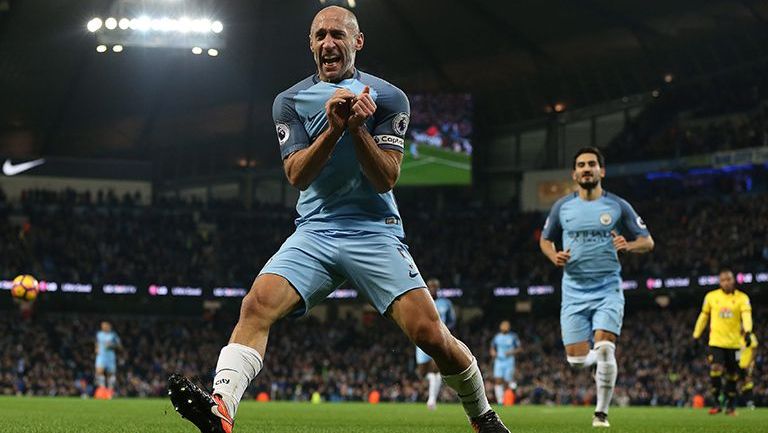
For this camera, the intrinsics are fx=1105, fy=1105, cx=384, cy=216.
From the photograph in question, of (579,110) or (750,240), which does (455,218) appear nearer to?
(579,110)

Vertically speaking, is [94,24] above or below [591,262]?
above

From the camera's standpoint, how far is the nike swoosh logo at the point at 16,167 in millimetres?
50219

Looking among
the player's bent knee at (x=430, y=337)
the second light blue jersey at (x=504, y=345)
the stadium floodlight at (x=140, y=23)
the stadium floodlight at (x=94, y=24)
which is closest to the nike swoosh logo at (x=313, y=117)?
the player's bent knee at (x=430, y=337)

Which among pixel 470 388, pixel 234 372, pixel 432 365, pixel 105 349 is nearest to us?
pixel 234 372

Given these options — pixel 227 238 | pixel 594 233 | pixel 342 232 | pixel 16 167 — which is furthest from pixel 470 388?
pixel 16 167

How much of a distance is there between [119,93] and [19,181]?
734cm

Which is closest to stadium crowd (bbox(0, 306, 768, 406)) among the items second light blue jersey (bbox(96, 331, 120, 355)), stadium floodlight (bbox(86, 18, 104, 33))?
second light blue jersey (bbox(96, 331, 120, 355))

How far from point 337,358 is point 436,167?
932 cm

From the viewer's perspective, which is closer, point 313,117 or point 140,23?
point 313,117

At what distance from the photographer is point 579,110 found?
51.2 m

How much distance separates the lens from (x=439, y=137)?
4722 cm

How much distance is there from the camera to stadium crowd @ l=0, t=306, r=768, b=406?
117 ft

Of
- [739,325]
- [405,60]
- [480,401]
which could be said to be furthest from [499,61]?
[480,401]

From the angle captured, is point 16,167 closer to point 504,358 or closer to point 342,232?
point 504,358
